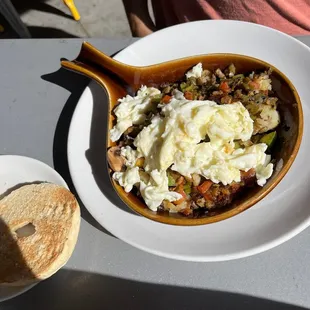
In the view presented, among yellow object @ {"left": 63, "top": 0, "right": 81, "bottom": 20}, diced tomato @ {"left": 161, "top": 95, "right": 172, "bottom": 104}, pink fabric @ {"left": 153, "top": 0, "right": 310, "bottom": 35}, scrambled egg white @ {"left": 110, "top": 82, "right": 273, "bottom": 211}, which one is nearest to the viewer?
scrambled egg white @ {"left": 110, "top": 82, "right": 273, "bottom": 211}

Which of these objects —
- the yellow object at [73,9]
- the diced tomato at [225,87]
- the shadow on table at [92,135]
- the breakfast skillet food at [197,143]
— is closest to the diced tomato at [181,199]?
the breakfast skillet food at [197,143]

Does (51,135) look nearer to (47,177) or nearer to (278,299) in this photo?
(47,177)

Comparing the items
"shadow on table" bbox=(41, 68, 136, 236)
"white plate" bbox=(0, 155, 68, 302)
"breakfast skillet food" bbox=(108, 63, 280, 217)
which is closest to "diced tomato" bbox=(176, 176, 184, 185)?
"breakfast skillet food" bbox=(108, 63, 280, 217)

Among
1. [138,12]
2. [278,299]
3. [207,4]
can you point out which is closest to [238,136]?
[278,299]

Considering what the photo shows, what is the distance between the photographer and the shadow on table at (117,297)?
3.21 feet

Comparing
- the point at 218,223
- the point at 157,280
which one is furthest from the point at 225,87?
the point at 157,280

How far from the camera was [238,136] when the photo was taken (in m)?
0.96

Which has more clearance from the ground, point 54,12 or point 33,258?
point 33,258

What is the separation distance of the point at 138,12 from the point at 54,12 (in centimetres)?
111

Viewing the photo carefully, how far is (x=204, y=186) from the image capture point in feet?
3.22

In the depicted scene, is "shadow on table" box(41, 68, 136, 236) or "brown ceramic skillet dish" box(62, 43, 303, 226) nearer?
"brown ceramic skillet dish" box(62, 43, 303, 226)

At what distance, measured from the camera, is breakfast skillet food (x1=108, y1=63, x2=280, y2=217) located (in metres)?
0.94

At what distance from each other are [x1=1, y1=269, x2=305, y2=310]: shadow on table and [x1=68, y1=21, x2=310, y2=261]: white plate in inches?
3.8

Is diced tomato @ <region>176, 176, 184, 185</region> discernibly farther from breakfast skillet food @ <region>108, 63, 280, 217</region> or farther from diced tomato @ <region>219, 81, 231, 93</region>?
diced tomato @ <region>219, 81, 231, 93</region>
